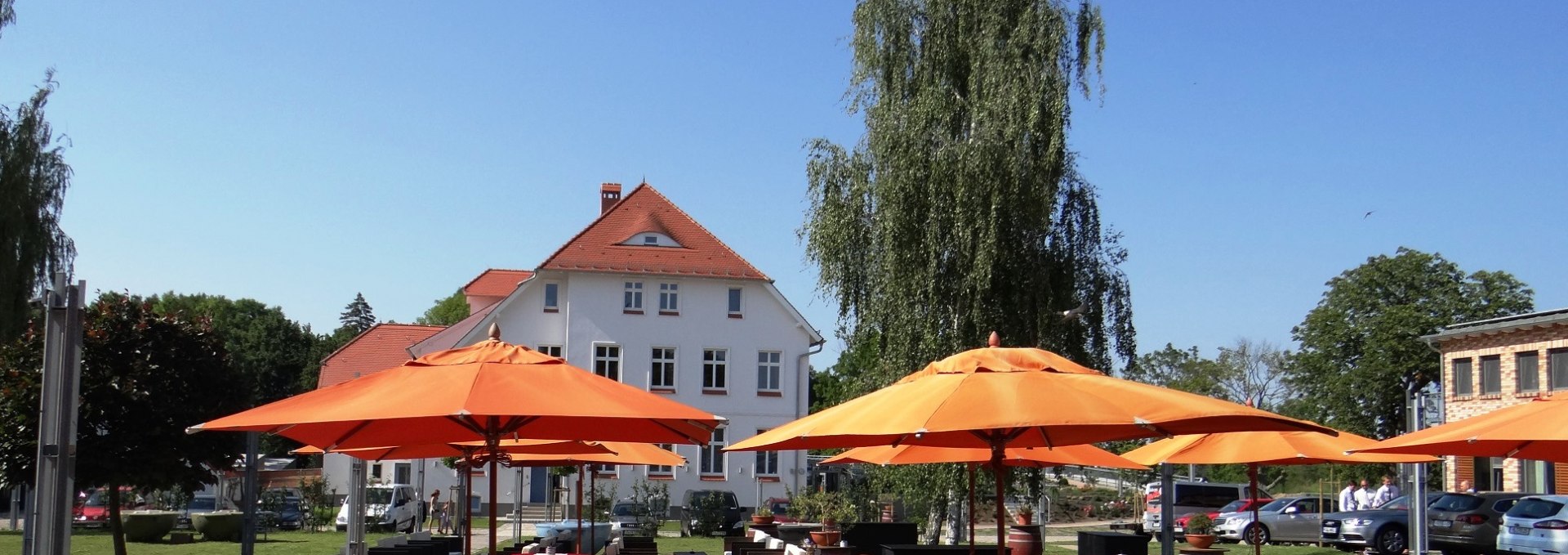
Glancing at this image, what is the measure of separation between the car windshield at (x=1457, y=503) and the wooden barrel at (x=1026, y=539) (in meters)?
8.57

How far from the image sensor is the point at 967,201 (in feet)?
70.1

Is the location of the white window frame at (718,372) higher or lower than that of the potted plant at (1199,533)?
higher

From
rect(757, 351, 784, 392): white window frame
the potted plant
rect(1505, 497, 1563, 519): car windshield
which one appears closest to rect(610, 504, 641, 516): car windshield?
rect(757, 351, 784, 392): white window frame

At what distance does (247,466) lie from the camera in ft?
50.6

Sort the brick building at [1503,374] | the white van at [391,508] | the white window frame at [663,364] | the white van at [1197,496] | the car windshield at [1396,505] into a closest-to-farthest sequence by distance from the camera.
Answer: the car windshield at [1396,505] < the brick building at [1503,374] < the white van at [1197,496] < the white van at [391,508] < the white window frame at [663,364]

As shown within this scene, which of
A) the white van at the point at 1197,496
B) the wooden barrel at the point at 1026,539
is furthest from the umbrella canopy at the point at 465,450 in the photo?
the white van at the point at 1197,496

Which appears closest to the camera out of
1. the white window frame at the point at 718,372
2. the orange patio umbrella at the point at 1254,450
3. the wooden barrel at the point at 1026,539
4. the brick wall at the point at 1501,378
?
the orange patio umbrella at the point at 1254,450

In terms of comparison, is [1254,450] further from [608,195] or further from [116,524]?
[608,195]

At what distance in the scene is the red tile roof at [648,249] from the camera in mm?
44125

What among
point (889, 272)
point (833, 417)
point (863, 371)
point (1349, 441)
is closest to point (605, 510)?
point (863, 371)

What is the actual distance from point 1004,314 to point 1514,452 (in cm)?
1174

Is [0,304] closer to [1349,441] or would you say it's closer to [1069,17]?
[1069,17]

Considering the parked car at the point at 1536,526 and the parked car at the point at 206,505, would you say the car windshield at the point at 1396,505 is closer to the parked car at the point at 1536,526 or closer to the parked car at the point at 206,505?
the parked car at the point at 1536,526

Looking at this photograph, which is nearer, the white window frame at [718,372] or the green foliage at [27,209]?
the green foliage at [27,209]
